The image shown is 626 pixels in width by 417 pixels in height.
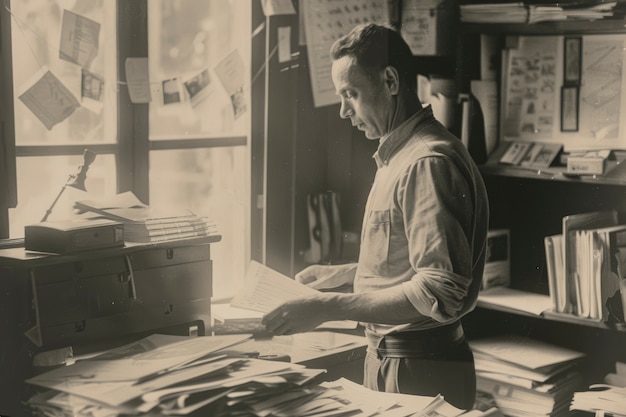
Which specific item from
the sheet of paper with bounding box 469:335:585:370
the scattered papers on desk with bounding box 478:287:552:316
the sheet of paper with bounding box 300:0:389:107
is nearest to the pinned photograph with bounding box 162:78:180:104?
the sheet of paper with bounding box 300:0:389:107

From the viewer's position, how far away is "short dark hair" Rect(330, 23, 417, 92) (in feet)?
6.04

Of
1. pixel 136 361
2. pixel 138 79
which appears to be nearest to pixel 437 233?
pixel 136 361

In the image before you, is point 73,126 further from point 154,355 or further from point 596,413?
point 596,413

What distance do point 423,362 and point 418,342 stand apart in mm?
48

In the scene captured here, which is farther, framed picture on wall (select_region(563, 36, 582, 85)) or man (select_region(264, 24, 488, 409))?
framed picture on wall (select_region(563, 36, 582, 85))

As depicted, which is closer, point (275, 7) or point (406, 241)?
point (406, 241)

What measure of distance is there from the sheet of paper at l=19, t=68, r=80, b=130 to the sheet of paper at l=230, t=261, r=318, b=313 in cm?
68

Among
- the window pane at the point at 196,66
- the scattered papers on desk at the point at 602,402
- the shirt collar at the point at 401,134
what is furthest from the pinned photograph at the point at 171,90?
the scattered papers on desk at the point at 602,402

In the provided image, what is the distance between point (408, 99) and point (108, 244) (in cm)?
74

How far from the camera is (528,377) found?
2588 mm

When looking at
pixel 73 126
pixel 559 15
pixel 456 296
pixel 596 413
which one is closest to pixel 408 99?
pixel 456 296

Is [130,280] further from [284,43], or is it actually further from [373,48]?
[284,43]

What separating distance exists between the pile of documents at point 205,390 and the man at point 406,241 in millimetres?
196

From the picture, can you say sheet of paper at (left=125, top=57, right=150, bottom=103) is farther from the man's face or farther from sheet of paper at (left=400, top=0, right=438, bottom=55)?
sheet of paper at (left=400, top=0, right=438, bottom=55)
